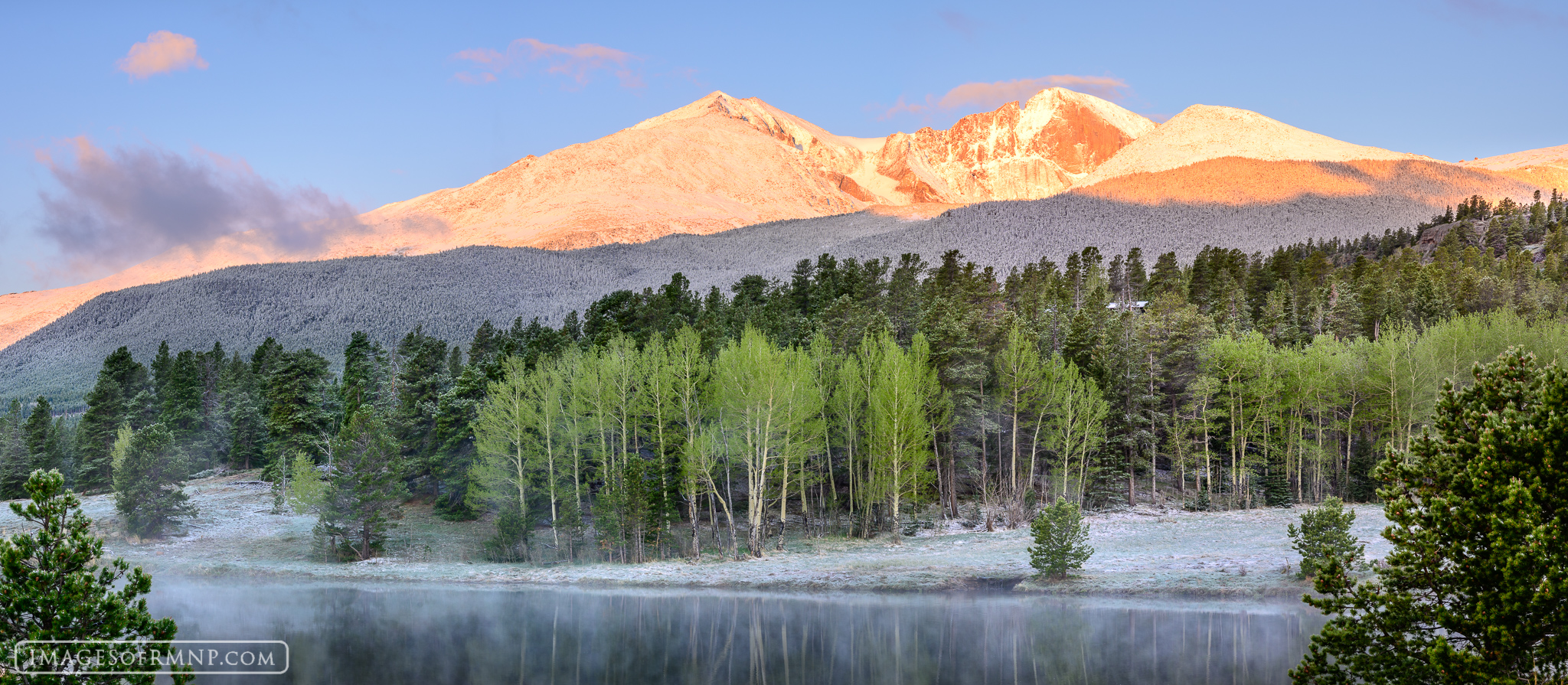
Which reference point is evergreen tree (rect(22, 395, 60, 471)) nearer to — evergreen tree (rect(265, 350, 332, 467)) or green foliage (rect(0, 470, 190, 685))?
evergreen tree (rect(265, 350, 332, 467))

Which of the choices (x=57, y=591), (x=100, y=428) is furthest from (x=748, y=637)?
(x=100, y=428)

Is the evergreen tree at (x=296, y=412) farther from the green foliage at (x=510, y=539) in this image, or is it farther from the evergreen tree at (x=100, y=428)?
the green foliage at (x=510, y=539)

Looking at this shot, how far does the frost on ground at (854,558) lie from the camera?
37.7 m

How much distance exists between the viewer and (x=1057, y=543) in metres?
36.7

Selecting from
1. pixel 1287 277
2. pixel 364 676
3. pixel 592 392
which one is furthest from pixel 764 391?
pixel 1287 277

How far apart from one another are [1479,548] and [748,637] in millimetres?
21163

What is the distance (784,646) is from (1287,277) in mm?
98507

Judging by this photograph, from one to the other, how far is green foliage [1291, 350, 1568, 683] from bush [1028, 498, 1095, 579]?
22981 mm

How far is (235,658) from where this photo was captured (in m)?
27.1

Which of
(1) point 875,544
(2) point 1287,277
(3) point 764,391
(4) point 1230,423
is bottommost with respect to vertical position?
(1) point 875,544

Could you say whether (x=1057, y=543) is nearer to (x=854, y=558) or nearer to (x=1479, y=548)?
(x=854, y=558)

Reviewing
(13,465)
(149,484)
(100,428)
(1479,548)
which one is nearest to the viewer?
(1479,548)

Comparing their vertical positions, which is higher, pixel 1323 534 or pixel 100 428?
pixel 100 428

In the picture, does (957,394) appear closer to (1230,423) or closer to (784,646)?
(1230,423)
